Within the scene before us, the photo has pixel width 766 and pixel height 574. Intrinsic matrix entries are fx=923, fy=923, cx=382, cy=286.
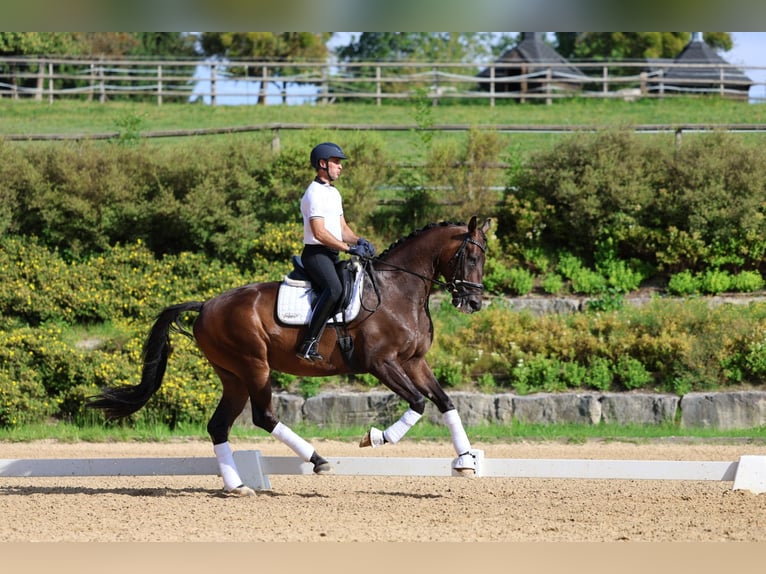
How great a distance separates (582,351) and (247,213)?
6253mm

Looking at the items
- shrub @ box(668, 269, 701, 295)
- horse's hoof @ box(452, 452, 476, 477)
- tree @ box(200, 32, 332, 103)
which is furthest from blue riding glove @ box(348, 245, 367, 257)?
tree @ box(200, 32, 332, 103)

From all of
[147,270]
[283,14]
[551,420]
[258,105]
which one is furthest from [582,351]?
[258,105]

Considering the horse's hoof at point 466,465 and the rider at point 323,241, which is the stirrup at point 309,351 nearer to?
the rider at point 323,241

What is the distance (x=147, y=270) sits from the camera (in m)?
15.2

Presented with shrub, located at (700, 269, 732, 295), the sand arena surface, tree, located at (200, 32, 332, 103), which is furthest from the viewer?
tree, located at (200, 32, 332, 103)

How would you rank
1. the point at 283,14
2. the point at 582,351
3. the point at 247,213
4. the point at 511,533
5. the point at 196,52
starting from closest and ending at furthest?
1. the point at 283,14
2. the point at 511,533
3. the point at 582,351
4. the point at 247,213
5. the point at 196,52

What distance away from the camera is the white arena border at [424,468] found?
23.8 ft

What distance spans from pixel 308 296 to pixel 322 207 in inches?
31.1

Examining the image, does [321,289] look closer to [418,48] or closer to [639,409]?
[639,409]

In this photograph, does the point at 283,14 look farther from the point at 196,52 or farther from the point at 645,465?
the point at 196,52

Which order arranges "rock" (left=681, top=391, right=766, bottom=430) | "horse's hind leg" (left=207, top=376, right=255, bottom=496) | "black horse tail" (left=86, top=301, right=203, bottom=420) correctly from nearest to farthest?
"horse's hind leg" (left=207, top=376, right=255, bottom=496)
"black horse tail" (left=86, top=301, right=203, bottom=420)
"rock" (left=681, top=391, right=766, bottom=430)

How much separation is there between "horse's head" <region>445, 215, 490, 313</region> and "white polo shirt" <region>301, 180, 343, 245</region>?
1015mm

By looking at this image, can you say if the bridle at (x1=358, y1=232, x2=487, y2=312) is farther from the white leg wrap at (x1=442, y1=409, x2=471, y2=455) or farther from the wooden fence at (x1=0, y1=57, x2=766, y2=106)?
the wooden fence at (x1=0, y1=57, x2=766, y2=106)

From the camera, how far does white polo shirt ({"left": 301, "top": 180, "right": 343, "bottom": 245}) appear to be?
298 inches
